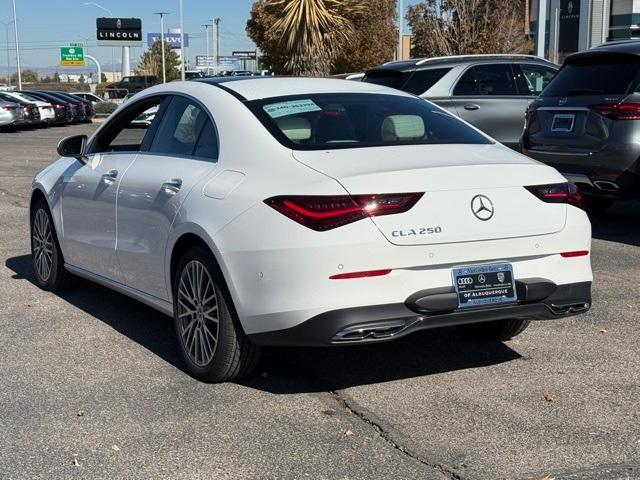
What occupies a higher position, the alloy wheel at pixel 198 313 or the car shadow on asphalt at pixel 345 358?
the alloy wheel at pixel 198 313

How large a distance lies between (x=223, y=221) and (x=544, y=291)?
1622mm

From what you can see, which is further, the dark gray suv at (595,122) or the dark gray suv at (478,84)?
the dark gray suv at (478,84)

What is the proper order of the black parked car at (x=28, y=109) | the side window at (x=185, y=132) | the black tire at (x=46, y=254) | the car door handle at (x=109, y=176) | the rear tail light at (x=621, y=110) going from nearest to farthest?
the side window at (x=185, y=132)
the car door handle at (x=109, y=176)
the black tire at (x=46, y=254)
the rear tail light at (x=621, y=110)
the black parked car at (x=28, y=109)

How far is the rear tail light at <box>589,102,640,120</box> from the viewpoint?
893cm

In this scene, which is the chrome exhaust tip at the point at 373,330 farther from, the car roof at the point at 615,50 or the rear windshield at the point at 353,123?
the car roof at the point at 615,50

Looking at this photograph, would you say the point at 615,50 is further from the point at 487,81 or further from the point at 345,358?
the point at 345,358

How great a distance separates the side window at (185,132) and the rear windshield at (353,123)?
328 millimetres

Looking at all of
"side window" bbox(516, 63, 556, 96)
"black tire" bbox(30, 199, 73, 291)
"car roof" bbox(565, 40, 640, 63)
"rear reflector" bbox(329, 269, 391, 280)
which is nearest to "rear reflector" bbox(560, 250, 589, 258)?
"rear reflector" bbox(329, 269, 391, 280)

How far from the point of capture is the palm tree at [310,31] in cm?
2688

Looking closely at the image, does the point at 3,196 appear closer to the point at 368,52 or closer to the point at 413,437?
the point at 413,437

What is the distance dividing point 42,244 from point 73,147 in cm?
96

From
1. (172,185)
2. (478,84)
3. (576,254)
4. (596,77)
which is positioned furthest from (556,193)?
(478,84)

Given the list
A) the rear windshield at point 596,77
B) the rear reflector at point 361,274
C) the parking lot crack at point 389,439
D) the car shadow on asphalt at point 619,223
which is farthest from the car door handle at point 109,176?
the car shadow on asphalt at point 619,223

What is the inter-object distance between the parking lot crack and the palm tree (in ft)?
74.4
